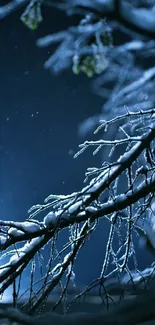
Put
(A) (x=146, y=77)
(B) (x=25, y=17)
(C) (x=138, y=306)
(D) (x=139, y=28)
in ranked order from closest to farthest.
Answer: (C) (x=138, y=306) → (D) (x=139, y=28) → (B) (x=25, y=17) → (A) (x=146, y=77)

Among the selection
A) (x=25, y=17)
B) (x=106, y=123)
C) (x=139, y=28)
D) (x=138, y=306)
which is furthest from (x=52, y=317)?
(x=106, y=123)

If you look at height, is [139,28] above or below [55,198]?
above

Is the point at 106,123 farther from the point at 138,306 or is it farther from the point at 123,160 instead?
the point at 138,306

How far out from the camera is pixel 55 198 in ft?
11.6

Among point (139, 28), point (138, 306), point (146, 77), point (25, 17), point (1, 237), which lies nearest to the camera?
point (138, 306)

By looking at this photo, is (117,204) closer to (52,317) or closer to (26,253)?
(26,253)

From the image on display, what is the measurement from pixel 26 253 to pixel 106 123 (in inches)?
55.8

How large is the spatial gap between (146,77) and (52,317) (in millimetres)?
2203

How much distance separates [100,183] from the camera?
3400 millimetres

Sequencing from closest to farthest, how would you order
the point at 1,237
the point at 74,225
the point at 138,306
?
the point at 138,306
the point at 1,237
the point at 74,225

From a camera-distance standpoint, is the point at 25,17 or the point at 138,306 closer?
the point at 138,306

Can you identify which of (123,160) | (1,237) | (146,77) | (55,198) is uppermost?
(146,77)

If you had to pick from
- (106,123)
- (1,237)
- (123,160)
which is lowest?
(1,237)

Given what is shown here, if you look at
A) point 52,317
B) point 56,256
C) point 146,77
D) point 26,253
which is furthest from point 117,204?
point 52,317
